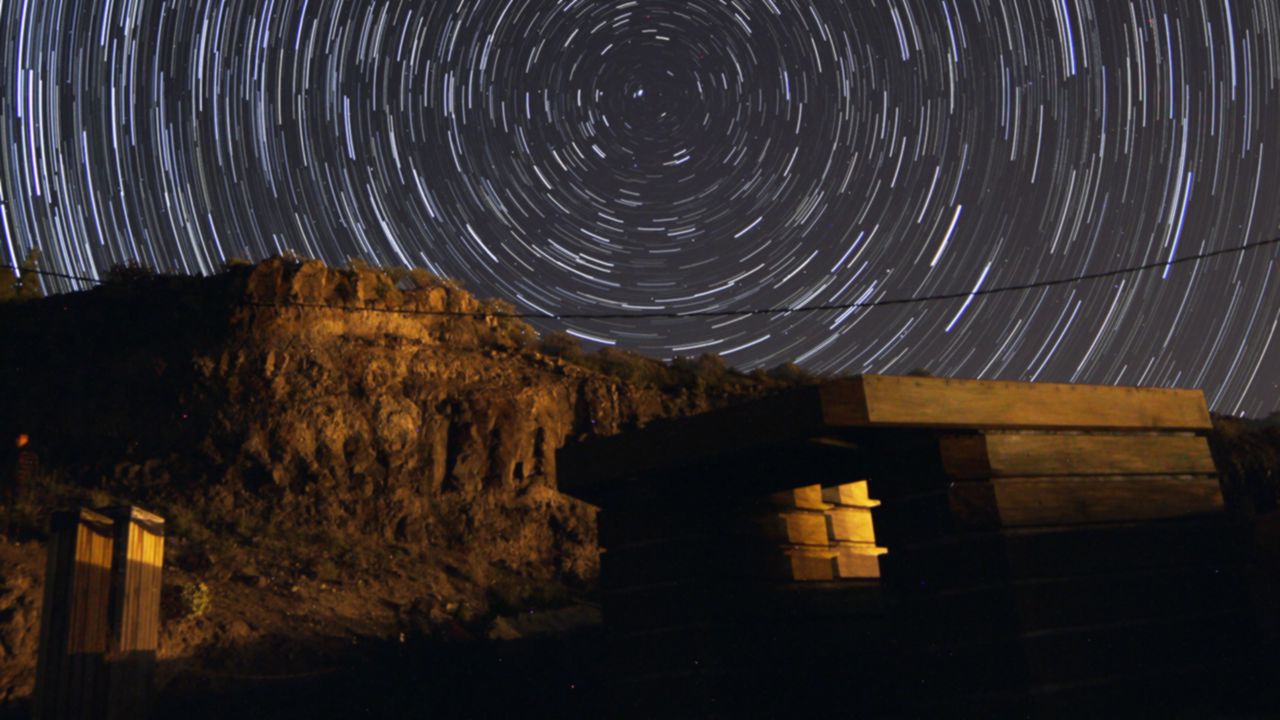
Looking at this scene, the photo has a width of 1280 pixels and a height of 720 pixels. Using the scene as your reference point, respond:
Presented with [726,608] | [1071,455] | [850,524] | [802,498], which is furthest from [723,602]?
[1071,455]

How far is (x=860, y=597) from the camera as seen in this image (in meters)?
7.14

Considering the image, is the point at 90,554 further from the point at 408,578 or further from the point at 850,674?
the point at 408,578

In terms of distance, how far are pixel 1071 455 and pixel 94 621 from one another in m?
7.76

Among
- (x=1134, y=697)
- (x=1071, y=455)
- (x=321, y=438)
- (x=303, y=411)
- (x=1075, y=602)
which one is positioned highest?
(x=303, y=411)

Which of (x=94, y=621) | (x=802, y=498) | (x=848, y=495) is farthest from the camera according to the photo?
(x=94, y=621)

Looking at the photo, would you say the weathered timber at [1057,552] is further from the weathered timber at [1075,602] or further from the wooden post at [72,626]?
the wooden post at [72,626]

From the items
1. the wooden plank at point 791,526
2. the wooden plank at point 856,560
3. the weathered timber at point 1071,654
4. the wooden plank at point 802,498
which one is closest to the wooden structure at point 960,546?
the weathered timber at point 1071,654

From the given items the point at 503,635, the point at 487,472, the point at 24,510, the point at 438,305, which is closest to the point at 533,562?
the point at 487,472

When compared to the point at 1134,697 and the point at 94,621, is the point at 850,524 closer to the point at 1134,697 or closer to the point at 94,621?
the point at 1134,697

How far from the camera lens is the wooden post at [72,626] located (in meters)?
7.60

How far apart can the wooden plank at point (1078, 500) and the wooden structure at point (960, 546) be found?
10 millimetres

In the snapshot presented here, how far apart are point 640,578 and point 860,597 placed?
1.94 m

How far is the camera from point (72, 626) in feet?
25.2

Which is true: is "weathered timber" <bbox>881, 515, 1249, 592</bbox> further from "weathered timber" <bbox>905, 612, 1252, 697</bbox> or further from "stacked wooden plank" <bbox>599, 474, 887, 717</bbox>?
"stacked wooden plank" <bbox>599, 474, 887, 717</bbox>
